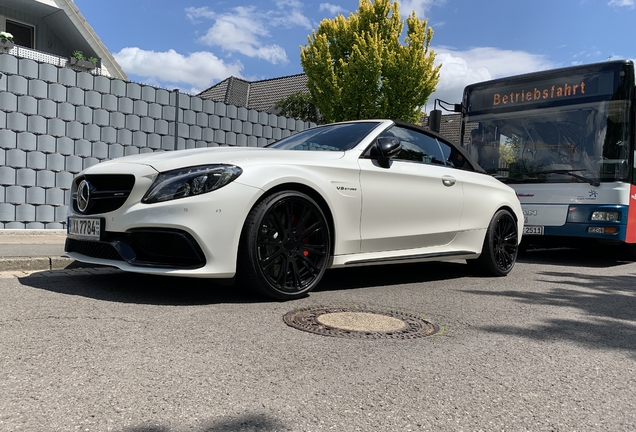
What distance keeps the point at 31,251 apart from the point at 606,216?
23.6ft

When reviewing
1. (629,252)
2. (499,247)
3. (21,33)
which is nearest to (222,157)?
(499,247)

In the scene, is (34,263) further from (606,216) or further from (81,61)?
(81,61)

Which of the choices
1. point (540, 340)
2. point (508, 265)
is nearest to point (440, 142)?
point (508, 265)

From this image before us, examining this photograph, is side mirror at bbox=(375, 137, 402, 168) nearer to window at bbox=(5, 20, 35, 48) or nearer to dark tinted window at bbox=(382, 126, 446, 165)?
dark tinted window at bbox=(382, 126, 446, 165)

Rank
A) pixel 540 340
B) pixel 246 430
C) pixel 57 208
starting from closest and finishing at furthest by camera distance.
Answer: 1. pixel 246 430
2. pixel 540 340
3. pixel 57 208

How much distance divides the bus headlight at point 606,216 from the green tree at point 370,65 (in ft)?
48.6

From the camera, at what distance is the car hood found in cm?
407

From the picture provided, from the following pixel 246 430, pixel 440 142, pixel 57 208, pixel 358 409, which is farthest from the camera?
pixel 57 208

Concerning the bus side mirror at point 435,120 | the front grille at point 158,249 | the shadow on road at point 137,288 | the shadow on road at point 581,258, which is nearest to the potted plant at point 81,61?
the bus side mirror at point 435,120

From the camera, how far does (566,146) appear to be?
28.0 ft

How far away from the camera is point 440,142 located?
20.0 ft

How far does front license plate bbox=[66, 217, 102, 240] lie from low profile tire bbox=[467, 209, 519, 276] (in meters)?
3.95

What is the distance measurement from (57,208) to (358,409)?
23.7 feet

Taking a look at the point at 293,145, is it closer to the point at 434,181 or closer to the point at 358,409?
the point at 434,181
